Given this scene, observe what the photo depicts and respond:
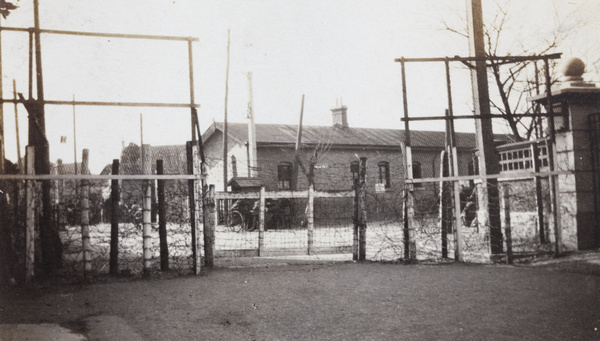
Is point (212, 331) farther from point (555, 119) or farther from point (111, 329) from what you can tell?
point (555, 119)

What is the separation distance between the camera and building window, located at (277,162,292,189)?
26531mm

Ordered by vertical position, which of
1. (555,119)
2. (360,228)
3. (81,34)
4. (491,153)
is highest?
(81,34)

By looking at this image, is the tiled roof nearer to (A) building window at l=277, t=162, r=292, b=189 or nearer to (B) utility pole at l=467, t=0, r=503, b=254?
(A) building window at l=277, t=162, r=292, b=189

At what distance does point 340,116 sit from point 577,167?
80.7 feet

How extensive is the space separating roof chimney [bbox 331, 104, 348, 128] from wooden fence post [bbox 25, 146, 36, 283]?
26412 mm

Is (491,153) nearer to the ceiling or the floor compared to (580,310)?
nearer to the ceiling

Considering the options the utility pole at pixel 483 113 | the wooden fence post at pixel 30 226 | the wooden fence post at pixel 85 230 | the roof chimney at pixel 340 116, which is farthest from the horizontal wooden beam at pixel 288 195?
the roof chimney at pixel 340 116

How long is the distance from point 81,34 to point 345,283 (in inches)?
216

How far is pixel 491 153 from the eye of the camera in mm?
9102

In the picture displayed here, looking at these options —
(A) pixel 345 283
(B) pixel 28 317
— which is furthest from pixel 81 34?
(A) pixel 345 283

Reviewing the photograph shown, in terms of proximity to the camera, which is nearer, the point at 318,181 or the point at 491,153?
the point at 491,153

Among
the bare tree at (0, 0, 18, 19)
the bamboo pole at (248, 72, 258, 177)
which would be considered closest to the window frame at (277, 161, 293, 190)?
the bamboo pole at (248, 72, 258, 177)

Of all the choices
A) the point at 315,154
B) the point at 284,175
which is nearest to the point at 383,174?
the point at 315,154

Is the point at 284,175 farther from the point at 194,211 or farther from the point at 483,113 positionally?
the point at 194,211
